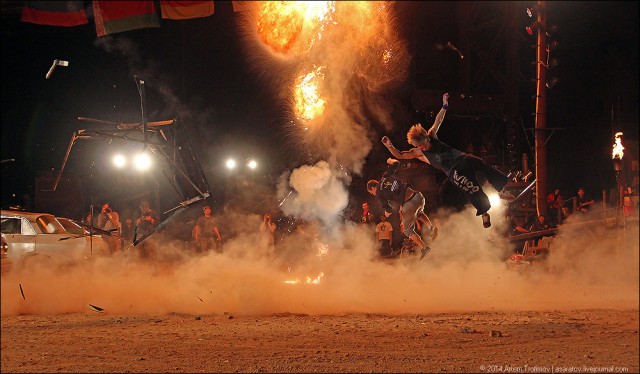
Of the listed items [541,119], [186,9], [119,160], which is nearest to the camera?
[541,119]

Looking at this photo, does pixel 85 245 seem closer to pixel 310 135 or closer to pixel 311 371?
pixel 310 135

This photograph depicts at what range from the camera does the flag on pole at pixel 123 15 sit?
1577 centimetres

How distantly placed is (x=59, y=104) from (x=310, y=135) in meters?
11.3

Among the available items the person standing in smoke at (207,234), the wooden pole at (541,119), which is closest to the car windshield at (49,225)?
the person standing in smoke at (207,234)

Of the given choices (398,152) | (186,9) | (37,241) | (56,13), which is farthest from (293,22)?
(56,13)

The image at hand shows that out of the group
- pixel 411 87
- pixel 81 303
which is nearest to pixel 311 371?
pixel 81 303

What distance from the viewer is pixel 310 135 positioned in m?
14.1

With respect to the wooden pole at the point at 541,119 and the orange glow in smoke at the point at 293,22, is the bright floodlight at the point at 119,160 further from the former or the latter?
the wooden pole at the point at 541,119

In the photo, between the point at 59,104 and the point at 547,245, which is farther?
the point at 59,104

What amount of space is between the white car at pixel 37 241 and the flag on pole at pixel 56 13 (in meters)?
6.38

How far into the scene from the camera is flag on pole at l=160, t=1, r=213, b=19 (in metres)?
15.3

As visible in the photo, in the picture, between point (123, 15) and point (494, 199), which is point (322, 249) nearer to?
point (494, 199)

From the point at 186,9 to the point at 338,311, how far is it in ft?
31.3

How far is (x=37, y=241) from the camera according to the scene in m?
12.4
